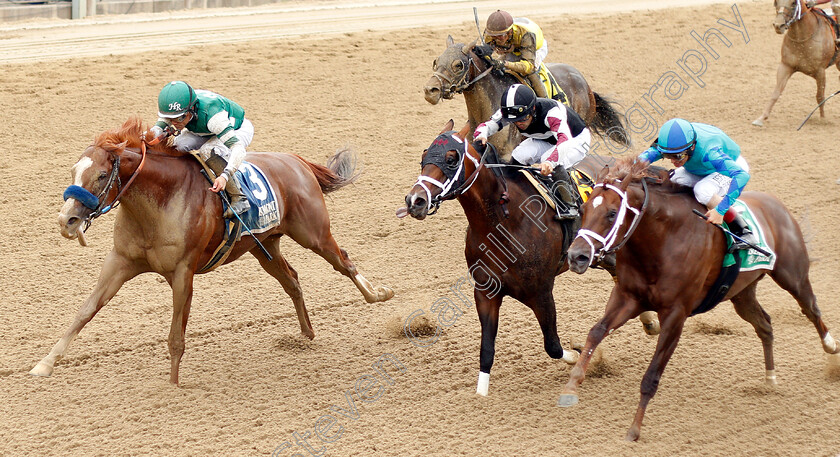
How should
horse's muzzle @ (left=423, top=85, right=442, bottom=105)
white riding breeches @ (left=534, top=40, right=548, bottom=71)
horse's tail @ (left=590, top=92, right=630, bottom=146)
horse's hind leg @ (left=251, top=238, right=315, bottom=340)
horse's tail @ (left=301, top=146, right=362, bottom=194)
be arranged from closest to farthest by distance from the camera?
1. horse's hind leg @ (left=251, top=238, right=315, bottom=340)
2. horse's tail @ (left=301, top=146, right=362, bottom=194)
3. horse's muzzle @ (left=423, top=85, right=442, bottom=105)
4. white riding breeches @ (left=534, top=40, right=548, bottom=71)
5. horse's tail @ (left=590, top=92, right=630, bottom=146)

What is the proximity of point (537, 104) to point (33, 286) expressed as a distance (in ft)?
14.5

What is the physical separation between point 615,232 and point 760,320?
166 cm

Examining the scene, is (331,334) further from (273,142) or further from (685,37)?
(685,37)

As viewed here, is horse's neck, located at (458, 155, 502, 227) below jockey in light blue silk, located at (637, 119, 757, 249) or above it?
below

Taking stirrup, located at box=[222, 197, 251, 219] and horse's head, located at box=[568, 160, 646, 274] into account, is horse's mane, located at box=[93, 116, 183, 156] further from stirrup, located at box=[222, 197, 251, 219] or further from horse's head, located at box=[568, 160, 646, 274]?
horse's head, located at box=[568, 160, 646, 274]

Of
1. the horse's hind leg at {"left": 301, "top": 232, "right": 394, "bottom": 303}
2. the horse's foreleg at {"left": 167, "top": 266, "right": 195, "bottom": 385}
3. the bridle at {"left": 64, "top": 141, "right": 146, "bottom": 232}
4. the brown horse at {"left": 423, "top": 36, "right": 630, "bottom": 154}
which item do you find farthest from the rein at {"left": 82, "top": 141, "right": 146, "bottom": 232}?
the brown horse at {"left": 423, "top": 36, "right": 630, "bottom": 154}

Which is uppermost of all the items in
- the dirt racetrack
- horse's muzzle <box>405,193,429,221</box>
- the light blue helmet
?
the light blue helmet

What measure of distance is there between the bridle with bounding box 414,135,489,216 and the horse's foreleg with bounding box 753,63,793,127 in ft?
24.8

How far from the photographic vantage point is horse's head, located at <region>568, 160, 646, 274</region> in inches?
183

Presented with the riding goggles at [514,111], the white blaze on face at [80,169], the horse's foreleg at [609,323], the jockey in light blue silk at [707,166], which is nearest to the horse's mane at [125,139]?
the white blaze on face at [80,169]

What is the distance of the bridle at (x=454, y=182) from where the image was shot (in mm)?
5047

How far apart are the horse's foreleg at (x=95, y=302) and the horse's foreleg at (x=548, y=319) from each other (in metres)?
2.55

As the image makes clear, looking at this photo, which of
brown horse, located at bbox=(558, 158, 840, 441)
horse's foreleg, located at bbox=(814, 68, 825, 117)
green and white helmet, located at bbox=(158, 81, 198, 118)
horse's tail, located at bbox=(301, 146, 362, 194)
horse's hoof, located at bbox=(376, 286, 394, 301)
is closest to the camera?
brown horse, located at bbox=(558, 158, 840, 441)

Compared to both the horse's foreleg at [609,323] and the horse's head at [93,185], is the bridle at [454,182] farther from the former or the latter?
the horse's head at [93,185]
